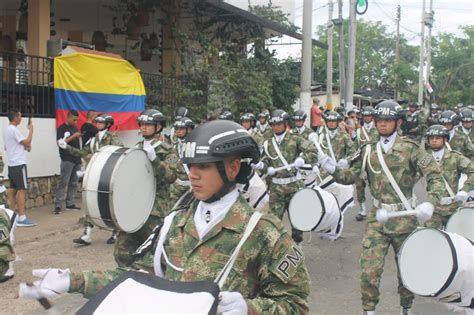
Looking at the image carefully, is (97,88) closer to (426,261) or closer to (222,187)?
(426,261)

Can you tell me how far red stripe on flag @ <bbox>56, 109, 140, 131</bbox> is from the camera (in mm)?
12039

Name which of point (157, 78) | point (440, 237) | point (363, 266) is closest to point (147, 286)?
point (440, 237)

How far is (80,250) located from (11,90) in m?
4.19

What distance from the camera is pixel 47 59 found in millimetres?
12531

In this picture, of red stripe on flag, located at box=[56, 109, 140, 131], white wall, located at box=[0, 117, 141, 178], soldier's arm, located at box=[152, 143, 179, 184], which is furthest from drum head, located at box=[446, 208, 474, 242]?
white wall, located at box=[0, 117, 141, 178]

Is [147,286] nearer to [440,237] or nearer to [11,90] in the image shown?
[440,237]

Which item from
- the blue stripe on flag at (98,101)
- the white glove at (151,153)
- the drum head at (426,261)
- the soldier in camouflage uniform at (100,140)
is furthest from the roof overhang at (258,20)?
the drum head at (426,261)

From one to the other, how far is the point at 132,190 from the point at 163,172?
587mm

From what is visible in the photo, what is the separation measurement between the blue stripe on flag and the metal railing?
1.10 ft

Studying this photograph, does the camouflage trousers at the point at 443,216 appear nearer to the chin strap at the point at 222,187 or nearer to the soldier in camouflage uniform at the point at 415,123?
the chin strap at the point at 222,187

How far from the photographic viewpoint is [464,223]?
6.50 meters

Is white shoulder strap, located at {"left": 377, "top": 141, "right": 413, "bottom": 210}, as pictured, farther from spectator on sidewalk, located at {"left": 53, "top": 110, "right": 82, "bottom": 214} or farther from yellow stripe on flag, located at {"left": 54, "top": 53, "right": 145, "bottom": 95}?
yellow stripe on flag, located at {"left": 54, "top": 53, "right": 145, "bottom": 95}

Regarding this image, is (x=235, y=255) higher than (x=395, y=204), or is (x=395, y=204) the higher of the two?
(x=235, y=255)

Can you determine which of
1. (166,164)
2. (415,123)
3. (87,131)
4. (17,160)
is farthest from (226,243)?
(415,123)
